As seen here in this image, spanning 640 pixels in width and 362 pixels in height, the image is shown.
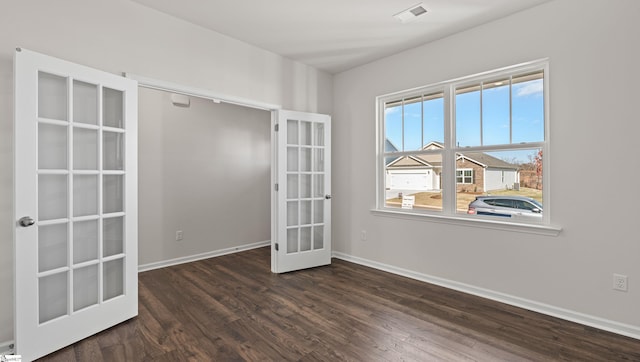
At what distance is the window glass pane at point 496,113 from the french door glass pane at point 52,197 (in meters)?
3.75

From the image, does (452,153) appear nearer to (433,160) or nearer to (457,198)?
(433,160)

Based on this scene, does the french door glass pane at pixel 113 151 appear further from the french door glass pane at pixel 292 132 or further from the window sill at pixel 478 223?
the window sill at pixel 478 223

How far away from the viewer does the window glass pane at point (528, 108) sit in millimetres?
2771

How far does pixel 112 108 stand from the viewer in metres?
2.48

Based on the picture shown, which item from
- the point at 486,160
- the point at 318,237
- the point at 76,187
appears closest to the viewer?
the point at 76,187

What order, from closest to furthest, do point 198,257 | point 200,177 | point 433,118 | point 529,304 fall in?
point 529,304 → point 433,118 → point 198,257 → point 200,177

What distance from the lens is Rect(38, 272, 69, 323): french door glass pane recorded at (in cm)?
208

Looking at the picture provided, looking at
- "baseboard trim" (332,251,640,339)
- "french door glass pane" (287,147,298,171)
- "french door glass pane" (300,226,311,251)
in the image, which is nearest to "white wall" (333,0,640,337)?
"baseboard trim" (332,251,640,339)

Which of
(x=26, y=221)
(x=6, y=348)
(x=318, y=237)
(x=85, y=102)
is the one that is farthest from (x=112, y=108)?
(x=318, y=237)

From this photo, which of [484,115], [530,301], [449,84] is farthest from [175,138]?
[530,301]

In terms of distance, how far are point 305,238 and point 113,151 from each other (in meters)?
2.40

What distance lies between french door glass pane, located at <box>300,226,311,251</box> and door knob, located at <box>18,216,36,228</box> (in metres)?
2.64

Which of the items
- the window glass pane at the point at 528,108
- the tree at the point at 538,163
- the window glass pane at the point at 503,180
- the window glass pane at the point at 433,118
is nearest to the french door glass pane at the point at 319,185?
the window glass pane at the point at 433,118

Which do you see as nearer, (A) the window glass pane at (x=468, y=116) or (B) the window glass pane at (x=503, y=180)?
(B) the window glass pane at (x=503, y=180)
